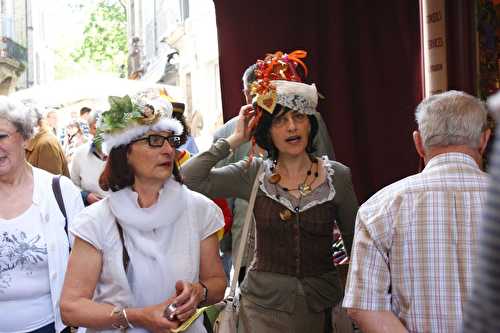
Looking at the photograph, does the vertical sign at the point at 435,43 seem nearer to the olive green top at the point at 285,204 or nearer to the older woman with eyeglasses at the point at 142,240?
the olive green top at the point at 285,204

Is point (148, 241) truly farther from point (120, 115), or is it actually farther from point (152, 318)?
point (120, 115)

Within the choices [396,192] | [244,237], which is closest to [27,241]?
[244,237]

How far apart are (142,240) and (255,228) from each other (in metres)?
0.84

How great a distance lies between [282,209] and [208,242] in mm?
475

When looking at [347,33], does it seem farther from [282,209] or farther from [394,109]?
[282,209]

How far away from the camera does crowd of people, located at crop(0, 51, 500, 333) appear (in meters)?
Result: 2.32

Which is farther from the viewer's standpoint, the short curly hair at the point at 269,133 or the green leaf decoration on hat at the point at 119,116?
the short curly hair at the point at 269,133

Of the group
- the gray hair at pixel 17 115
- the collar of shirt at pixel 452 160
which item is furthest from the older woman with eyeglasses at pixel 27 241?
the collar of shirt at pixel 452 160

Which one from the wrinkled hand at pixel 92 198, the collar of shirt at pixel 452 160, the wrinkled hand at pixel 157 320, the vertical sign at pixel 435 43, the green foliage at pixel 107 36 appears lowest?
the wrinkled hand at pixel 157 320

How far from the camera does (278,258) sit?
3.34 m

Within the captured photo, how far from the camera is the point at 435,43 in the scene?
469 cm

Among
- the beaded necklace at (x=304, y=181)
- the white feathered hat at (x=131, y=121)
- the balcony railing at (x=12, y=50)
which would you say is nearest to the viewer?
the white feathered hat at (x=131, y=121)

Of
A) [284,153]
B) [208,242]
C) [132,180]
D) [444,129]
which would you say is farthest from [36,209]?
[444,129]

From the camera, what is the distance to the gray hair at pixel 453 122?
2.35 meters
